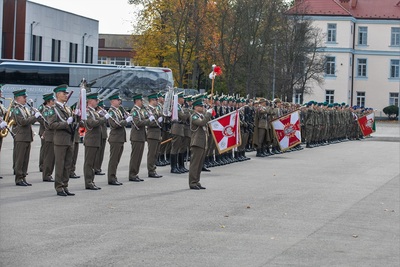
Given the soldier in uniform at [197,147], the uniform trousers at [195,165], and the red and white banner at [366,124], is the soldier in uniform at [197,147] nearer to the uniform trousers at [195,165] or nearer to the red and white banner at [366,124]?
the uniform trousers at [195,165]

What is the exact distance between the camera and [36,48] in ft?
220

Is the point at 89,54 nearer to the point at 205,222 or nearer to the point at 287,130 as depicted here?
the point at 287,130

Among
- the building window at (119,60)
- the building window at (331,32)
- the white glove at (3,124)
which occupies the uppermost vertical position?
the building window at (331,32)

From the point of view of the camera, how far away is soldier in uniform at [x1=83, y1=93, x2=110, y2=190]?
54.6ft

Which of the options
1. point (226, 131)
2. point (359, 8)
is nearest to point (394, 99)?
point (359, 8)

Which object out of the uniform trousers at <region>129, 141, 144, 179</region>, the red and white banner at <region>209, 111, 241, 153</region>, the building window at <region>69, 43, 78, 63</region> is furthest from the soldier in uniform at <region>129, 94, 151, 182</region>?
the building window at <region>69, 43, 78, 63</region>

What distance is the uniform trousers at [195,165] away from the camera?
686 inches

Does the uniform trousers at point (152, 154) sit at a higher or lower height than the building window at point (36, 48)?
lower

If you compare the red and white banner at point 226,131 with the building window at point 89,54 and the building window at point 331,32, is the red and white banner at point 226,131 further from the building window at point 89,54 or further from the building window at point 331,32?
the building window at point 331,32

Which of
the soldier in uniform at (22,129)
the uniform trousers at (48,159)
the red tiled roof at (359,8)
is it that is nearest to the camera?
the soldier in uniform at (22,129)

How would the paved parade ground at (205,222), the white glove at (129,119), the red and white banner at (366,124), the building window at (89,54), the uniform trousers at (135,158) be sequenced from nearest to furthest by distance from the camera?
1. the paved parade ground at (205,222)
2. the white glove at (129,119)
3. the uniform trousers at (135,158)
4. the red and white banner at (366,124)
5. the building window at (89,54)

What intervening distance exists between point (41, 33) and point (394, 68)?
4123 centimetres

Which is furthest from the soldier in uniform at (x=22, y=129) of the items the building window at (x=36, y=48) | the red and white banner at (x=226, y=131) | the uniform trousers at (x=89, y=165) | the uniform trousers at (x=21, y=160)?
the building window at (x=36, y=48)

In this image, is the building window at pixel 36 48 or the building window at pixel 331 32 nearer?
the building window at pixel 36 48
